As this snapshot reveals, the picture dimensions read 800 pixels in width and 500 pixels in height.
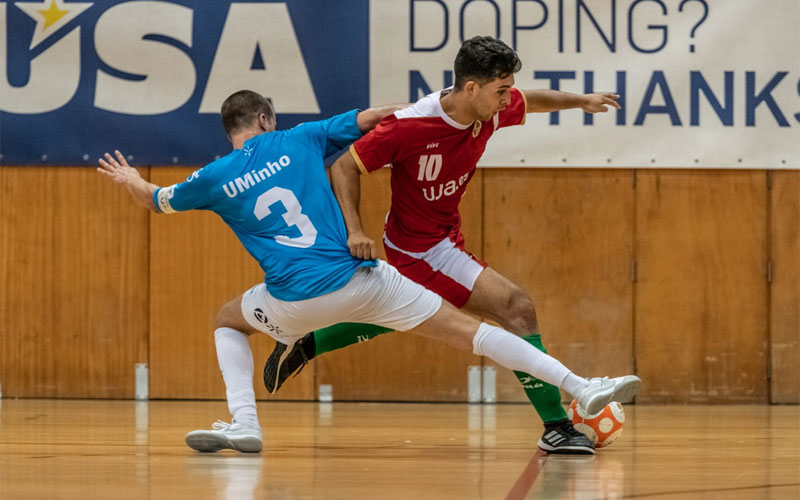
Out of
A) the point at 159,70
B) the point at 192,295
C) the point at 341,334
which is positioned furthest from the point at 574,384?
the point at 159,70

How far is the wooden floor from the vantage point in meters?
3.27

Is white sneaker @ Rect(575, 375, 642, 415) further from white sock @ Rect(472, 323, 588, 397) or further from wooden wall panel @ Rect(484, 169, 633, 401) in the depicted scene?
wooden wall panel @ Rect(484, 169, 633, 401)

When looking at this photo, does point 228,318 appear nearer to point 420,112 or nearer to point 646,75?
point 420,112

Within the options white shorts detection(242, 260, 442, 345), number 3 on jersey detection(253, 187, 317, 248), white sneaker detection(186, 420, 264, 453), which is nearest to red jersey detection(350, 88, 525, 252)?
number 3 on jersey detection(253, 187, 317, 248)

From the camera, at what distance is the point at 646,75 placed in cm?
618

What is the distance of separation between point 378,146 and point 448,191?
0.39 meters

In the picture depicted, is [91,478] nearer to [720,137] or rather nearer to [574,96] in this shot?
[574,96]

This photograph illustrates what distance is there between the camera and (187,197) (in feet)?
13.2

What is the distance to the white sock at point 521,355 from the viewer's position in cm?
390

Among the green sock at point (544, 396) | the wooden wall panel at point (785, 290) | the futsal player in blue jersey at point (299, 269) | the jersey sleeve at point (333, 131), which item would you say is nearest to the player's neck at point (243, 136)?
the futsal player in blue jersey at point (299, 269)

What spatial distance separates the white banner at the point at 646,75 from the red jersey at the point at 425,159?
170cm

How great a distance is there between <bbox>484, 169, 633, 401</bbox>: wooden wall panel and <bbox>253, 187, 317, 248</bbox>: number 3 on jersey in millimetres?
2394

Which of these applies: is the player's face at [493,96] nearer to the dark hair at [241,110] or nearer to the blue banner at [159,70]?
the dark hair at [241,110]

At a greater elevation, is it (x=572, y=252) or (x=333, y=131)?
(x=333, y=131)
